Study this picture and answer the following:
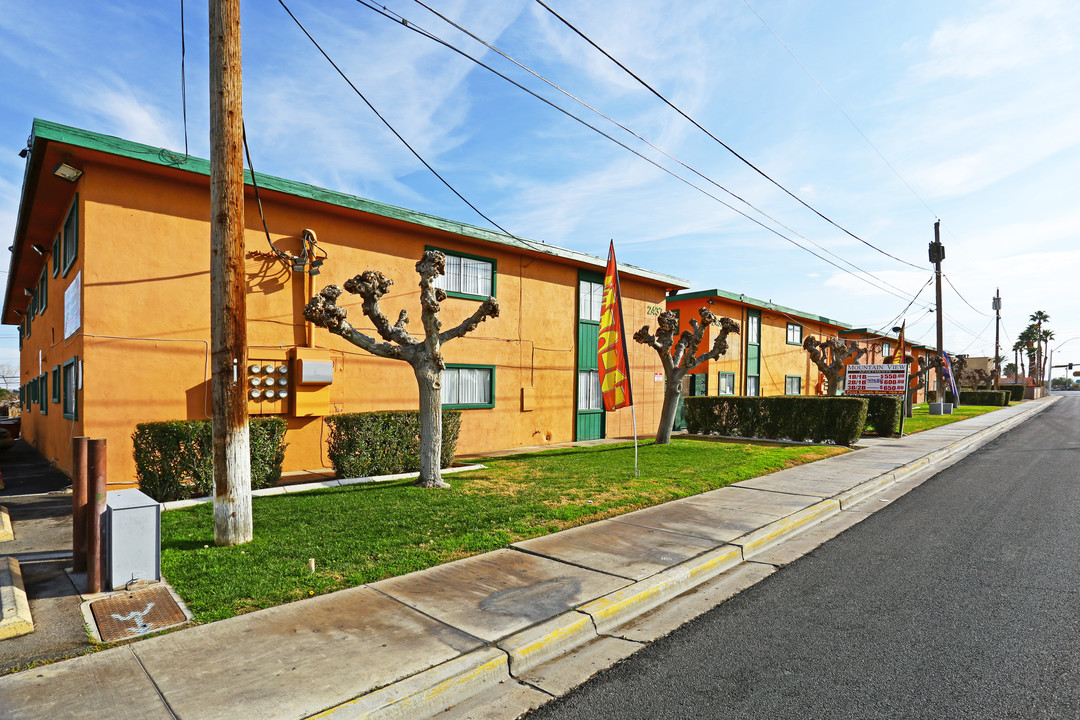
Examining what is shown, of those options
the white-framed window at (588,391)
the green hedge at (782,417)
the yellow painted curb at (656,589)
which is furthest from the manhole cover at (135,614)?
the green hedge at (782,417)

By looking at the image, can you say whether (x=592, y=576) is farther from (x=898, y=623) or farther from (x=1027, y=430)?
(x=1027, y=430)

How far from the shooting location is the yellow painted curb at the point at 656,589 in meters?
4.84

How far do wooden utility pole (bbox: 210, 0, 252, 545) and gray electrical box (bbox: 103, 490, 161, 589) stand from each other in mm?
985

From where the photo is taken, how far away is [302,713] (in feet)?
10.7

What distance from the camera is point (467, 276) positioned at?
15133mm

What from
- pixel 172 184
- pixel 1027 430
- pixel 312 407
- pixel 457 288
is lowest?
pixel 1027 430

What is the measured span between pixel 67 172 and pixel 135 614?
8372 millimetres

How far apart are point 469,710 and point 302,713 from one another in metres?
0.98

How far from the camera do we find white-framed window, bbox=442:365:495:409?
1470 cm

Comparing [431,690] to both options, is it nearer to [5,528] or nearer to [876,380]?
[5,528]

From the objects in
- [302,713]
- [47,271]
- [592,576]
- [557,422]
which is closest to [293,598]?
[302,713]

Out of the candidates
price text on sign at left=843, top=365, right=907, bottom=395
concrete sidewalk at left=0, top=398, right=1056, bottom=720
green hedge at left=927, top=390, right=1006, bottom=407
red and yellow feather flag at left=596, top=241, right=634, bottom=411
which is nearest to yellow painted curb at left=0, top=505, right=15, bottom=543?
concrete sidewalk at left=0, top=398, right=1056, bottom=720

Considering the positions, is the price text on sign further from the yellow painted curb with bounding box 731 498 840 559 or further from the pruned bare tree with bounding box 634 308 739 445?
the yellow painted curb with bounding box 731 498 840 559

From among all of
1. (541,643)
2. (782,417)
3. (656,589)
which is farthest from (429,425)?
(782,417)
